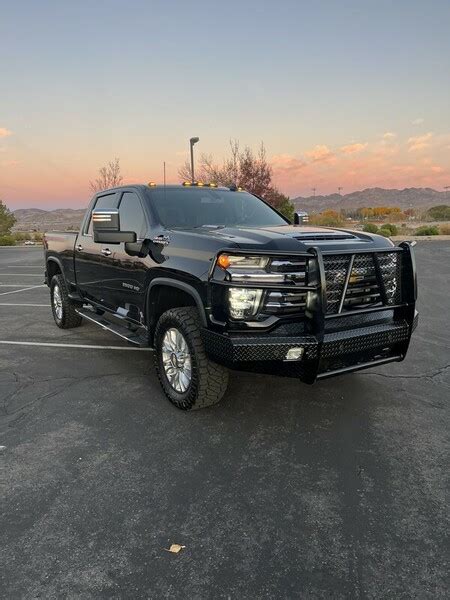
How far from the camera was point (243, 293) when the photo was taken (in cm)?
328

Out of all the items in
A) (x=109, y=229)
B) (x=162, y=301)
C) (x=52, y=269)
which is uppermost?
(x=109, y=229)

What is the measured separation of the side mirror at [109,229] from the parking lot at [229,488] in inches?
59.1

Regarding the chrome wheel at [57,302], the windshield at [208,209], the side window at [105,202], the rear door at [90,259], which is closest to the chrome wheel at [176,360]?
the windshield at [208,209]

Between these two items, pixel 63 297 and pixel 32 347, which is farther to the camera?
pixel 63 297

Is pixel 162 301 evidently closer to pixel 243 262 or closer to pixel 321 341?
pixel 243 262

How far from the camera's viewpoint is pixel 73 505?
2.72 m

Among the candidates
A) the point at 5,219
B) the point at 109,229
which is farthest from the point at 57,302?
the point at 5,219

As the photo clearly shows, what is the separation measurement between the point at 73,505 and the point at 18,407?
70.0 inches

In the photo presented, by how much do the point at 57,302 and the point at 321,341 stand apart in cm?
542

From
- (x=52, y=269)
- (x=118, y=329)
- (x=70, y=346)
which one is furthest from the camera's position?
(x=52, y=269)

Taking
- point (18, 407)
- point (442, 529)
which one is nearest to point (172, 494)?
point (442, 529)

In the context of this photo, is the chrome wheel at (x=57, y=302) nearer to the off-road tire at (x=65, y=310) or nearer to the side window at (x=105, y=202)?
the off-road tire at (x=65, y=310)

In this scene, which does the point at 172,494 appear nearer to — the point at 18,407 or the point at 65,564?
the point at 65,564

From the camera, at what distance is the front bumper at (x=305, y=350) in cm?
321
